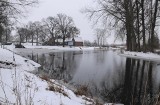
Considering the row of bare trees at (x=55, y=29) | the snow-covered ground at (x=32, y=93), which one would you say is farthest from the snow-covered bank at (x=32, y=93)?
the row of bare trees at (x=55, y=29)

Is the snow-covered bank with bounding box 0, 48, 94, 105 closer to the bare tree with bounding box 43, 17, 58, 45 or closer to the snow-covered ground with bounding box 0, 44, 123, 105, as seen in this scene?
the snow-covered ground with bounding box 0, 44, 123, 105

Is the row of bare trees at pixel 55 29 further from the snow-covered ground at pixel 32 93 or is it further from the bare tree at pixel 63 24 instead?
the snow-covered ground at pixel 32 93

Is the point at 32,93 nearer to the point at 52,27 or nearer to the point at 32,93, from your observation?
the point at 32,93

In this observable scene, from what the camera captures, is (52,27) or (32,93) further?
(52,27)

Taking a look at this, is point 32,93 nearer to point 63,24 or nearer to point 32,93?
point 32,93

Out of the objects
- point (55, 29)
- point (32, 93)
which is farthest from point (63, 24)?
point (32, 93)

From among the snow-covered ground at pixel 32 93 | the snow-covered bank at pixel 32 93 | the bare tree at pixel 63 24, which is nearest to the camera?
the snow-covered ground at pixel 32 93

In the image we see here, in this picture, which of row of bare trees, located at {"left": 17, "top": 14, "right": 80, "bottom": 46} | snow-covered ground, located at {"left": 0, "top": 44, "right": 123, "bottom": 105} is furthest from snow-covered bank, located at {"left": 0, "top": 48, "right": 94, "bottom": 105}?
row of bare trees, located at {"left": 17, "top": 14, "right": 80, "bottom": 46}

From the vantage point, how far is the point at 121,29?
41.6m

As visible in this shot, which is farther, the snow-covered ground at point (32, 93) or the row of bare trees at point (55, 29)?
the row of bare trees at point (55, 29)

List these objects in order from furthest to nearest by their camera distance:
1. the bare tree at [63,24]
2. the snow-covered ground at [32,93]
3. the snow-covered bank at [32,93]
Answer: the bare tree at [63,24]
the snow-covered bank at [32,93]
the snow-covered ground at [32,93]

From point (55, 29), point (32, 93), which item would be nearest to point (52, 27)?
point (55, 29)

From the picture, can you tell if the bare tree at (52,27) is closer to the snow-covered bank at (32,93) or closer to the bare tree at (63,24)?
the bare tree at (63,24)

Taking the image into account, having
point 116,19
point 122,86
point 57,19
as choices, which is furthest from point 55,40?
point 122,86
